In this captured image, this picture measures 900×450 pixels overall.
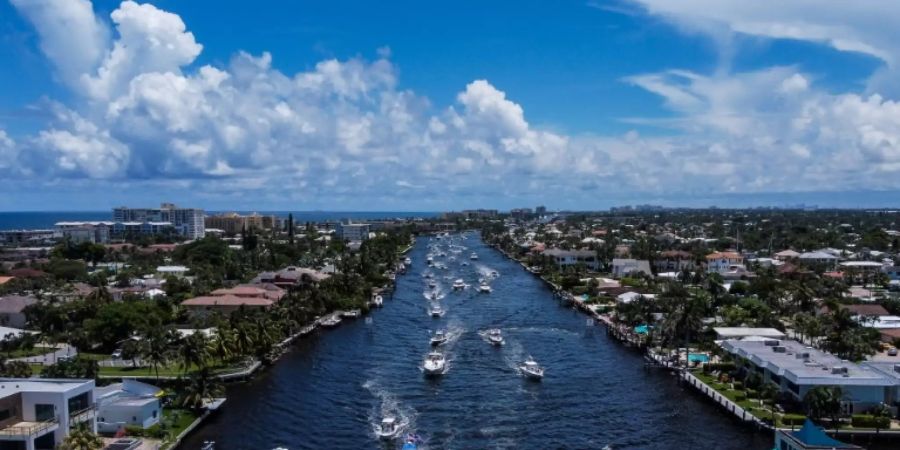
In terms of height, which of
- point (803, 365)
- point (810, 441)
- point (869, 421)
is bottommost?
point (869, 421)

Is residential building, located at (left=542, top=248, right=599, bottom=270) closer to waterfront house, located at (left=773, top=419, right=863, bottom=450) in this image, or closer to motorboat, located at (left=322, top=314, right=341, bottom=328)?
motorboat, located at (left=322, top=314, right=341, bottom=328)

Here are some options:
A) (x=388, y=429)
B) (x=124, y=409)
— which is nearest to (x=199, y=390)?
(x=124, y=409)

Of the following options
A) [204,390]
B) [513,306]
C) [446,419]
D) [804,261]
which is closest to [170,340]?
[204,390]

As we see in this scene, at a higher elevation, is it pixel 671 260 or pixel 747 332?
pixel 671 260

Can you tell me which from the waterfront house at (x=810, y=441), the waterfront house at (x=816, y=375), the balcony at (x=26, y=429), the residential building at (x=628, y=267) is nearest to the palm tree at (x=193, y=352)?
the balcony at (x=26, y=429)

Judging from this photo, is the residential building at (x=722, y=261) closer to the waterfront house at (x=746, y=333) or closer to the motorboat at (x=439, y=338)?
the waterfront house at (x=746, y=333)

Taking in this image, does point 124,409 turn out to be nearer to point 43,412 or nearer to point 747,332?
point 43,412

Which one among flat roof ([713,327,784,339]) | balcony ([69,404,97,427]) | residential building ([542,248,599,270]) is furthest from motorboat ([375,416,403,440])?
residential building ([542,248,599,270])

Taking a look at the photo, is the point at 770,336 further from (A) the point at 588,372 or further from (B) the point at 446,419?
(B) the point at 446,419
